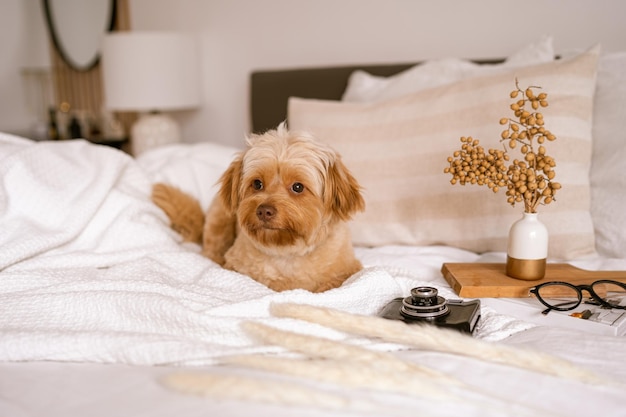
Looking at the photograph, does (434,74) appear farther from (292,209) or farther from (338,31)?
(292,209)

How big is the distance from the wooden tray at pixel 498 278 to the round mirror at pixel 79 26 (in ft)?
11.9

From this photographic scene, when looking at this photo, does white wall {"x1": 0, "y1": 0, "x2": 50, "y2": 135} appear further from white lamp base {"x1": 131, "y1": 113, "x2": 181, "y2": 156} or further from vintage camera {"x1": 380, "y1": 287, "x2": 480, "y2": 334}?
vintage camera {"x1": 380, "y1": 287, "x2": 480, "y2": 334}

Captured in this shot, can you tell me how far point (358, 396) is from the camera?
0.84 m

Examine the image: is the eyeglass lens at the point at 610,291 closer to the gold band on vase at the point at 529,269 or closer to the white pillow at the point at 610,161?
the gold band on vase at the point at 529,269

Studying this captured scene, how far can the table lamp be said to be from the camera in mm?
3160

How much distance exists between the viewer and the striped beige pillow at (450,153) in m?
1.66

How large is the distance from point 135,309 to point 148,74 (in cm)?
232

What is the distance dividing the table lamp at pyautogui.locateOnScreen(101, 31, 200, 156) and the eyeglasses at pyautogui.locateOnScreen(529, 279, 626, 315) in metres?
2.59

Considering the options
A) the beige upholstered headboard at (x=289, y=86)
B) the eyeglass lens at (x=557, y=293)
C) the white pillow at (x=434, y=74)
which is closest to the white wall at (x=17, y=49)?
the beige upholstered headboard at (x=289, y=86)

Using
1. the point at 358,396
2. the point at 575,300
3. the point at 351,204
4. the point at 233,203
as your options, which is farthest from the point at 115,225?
the point at 575,300

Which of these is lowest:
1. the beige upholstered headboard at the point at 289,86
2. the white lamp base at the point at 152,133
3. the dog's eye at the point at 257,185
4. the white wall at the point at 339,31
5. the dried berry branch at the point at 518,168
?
the white lamp base at the point at 152,133

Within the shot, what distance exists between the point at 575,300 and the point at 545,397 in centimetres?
52

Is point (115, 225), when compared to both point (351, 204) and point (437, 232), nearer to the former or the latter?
point (351, 204)

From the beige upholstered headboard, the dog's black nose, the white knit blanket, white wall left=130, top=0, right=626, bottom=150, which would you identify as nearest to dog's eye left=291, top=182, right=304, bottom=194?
the dog's black nose
